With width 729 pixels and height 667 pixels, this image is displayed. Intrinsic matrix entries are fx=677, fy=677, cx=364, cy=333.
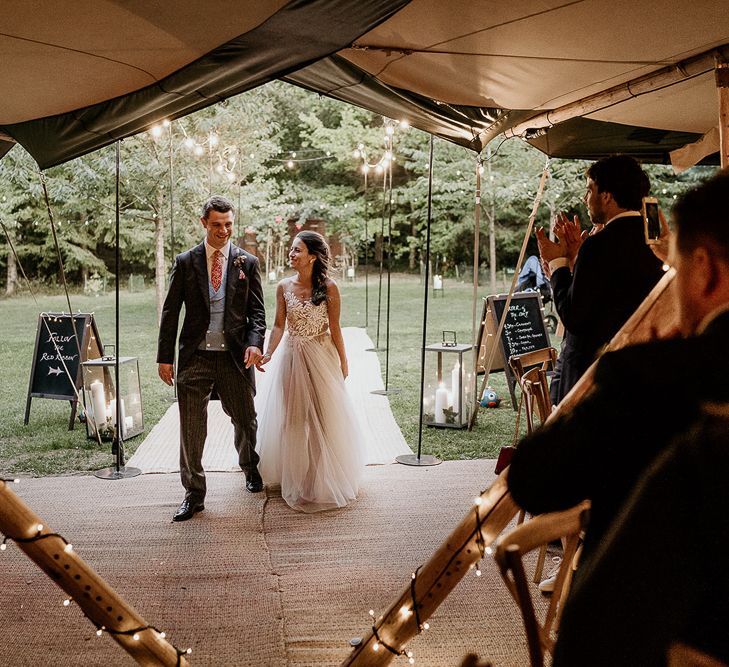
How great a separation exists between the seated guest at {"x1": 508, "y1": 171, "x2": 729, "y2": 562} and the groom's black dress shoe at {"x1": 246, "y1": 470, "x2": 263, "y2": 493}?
3.88 m

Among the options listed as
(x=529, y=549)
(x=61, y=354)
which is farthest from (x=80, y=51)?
(x=61, y=354)

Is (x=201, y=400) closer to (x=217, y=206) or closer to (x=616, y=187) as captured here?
(x=217, y=206)

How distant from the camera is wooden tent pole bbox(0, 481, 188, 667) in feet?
6.70

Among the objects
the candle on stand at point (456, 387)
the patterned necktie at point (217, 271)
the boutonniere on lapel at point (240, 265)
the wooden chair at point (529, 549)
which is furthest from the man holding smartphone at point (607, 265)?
the candle on stand at point (456, 387)

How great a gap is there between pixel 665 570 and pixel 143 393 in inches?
329

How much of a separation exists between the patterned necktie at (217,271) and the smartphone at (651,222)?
9.25ft

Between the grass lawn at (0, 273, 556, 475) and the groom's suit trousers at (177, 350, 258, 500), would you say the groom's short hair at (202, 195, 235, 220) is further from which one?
the grass lawn at (0, 273, 556, 475)

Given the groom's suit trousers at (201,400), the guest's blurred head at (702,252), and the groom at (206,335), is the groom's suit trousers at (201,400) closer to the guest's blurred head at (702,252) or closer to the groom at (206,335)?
the groom at (206,335)

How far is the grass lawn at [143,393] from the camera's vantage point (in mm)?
5902

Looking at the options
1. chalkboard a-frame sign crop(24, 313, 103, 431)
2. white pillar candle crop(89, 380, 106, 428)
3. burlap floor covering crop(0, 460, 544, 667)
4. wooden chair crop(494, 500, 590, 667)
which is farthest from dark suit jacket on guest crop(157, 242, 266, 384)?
wooden chair crop(494, 500, 590, 667)

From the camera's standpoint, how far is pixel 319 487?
453 centimetres

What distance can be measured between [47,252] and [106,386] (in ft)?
63.3

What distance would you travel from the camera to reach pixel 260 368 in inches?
183

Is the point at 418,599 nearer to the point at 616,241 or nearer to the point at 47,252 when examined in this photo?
the point at 616,241
